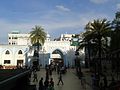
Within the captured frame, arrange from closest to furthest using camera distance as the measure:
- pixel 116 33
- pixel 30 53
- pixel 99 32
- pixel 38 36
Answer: pixel 116 33, pixel 99 32, pixel 38 36, pixel 30 53

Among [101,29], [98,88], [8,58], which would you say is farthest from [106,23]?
[8,58]

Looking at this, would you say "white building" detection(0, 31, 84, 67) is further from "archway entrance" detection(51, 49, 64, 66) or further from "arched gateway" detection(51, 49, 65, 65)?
"archway entrance" detection(51, 49, 64, 66)

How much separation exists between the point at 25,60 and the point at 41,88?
7188 cm

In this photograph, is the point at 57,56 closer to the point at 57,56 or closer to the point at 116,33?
the point at 57,56

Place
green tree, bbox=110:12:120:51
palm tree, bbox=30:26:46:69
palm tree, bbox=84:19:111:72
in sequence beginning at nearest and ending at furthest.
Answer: green tree, bbox=110:12:120:51 → palm tree, bbox=84:19:111:72 → palm tree, bbox=30:26:46:69

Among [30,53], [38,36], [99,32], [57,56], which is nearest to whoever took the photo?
[99,32]

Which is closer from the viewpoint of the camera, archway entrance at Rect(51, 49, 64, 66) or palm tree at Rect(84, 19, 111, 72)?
palm tree at Rect(84, 19, 111, 72)

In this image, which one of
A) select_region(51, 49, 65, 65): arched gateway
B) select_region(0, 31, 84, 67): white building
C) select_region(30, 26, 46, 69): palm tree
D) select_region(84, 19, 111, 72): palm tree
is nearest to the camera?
select_region(84, 19, 111, 72): palm tree

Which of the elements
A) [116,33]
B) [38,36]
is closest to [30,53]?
[38,36]

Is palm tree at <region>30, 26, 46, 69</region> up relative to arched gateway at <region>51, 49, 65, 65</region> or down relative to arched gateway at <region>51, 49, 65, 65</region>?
up

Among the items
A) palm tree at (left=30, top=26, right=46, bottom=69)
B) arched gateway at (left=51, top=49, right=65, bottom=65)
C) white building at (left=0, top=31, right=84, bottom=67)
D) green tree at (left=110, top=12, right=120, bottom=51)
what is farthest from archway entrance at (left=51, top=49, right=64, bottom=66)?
green tree at (left=110, top=12, right=120, bottom=51)

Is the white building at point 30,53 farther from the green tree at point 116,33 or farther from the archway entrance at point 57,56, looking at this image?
the green tree at point 116,33

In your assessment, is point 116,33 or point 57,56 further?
point 57,56

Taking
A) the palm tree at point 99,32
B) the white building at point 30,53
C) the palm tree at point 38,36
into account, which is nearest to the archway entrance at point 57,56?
the white building at point 30,53
